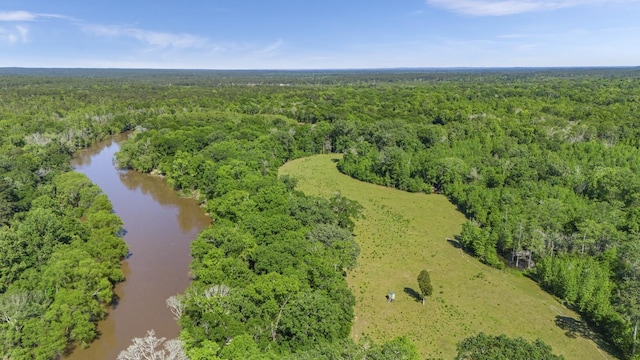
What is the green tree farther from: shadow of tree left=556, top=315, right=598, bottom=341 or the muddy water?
the muddy water

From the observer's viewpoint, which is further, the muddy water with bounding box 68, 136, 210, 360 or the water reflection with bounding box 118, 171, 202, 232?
the water reflection with bounding box 118, 171, 202, 232

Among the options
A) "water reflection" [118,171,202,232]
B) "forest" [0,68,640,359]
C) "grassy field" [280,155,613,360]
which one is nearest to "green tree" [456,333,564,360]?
"forest" [0,68,640,359]

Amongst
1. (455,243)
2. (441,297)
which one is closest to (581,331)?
(441,297)

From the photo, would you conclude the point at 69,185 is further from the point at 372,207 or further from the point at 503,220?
the point at 503,220

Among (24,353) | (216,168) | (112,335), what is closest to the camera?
(24,353)

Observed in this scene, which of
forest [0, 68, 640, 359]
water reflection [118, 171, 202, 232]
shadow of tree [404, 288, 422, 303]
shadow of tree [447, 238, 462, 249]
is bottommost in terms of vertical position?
shadow of tree [404, 288, 422, 303]

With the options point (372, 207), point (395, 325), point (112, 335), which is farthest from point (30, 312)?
point (372, 207)

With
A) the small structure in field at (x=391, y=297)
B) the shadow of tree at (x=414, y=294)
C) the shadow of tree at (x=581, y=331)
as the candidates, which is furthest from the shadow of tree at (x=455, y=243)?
the small structure in field at (x=391, y=297)
